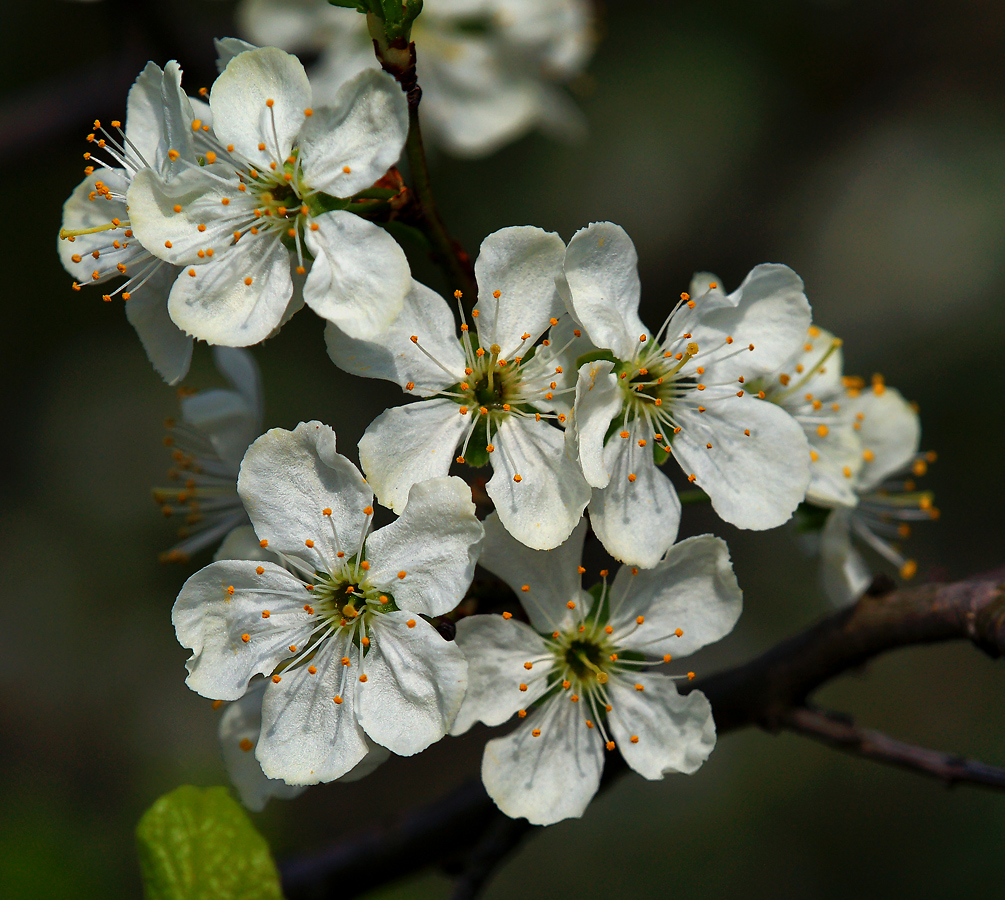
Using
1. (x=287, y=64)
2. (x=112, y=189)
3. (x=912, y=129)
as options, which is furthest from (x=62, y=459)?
(x=912, y=129)

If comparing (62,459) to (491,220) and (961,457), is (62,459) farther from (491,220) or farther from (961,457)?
(961,457)

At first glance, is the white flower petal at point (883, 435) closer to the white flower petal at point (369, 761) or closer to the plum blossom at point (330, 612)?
the plum blossom at point (330, 612)

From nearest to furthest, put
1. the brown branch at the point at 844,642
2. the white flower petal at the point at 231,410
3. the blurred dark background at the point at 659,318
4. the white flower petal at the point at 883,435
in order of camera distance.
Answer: the brown branch at the point at 844,642 < the white flower petal at the point at 231,410 < the white flower petal at the point at 883,435 < the blurred dark background at the point at 659,318

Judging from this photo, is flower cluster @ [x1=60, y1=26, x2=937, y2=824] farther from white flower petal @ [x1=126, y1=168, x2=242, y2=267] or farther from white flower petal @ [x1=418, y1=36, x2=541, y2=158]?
white flower petal @ [x1=418, y1=36, x2=541, y2=158]

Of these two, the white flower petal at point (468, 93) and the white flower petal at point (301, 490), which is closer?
the white flower petal at point (301, 490)

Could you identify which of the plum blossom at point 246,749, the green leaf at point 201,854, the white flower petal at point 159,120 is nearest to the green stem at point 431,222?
the white flower petal at point 159,120

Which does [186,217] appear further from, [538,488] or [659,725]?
[659,725]
